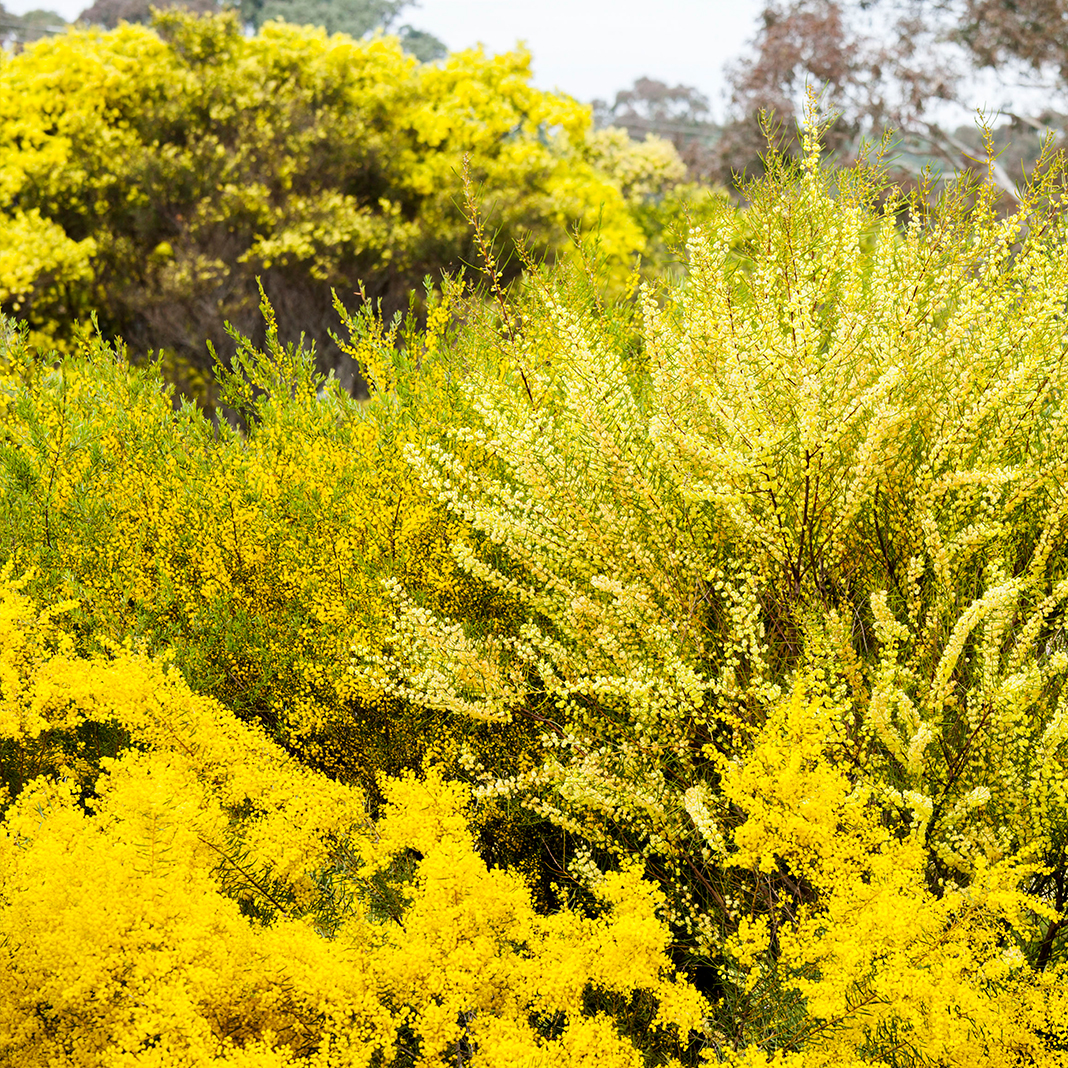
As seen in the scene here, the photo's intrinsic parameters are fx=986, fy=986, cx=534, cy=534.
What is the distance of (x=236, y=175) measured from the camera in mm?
11727

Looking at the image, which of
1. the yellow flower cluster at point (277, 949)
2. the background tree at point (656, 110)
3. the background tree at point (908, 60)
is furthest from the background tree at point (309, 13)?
the yellow flower cluster at point (277, 949)

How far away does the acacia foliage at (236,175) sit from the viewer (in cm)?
1143

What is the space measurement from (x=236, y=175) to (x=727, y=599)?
421 inches

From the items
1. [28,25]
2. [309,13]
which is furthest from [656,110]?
[28,25]

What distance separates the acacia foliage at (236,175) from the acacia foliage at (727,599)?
321 inches

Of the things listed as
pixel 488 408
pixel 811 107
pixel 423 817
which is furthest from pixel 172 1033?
pixel 811 107

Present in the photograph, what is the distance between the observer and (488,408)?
115 inches

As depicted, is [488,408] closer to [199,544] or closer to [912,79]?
[199,544]

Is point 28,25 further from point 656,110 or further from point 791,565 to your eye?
point 791,565

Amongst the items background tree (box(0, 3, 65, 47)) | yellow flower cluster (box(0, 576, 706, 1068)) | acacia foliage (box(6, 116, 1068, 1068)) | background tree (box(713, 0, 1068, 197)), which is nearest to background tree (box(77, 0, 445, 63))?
background tree (box(0, 3, 65, 47))

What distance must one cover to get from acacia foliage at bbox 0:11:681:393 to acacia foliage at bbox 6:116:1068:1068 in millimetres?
8157

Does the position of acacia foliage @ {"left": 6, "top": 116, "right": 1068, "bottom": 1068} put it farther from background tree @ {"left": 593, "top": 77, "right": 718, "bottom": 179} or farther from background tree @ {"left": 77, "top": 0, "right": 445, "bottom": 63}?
background tree @ {"left": 593, "top": 77, "right": 718, "bottom": 179}

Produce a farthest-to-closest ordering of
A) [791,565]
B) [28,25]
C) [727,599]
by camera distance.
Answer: [28,25], [727,599], [791,565]

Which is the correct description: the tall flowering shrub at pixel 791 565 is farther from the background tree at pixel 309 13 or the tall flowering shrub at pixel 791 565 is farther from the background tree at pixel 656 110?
the background tree at pixel 656 110
